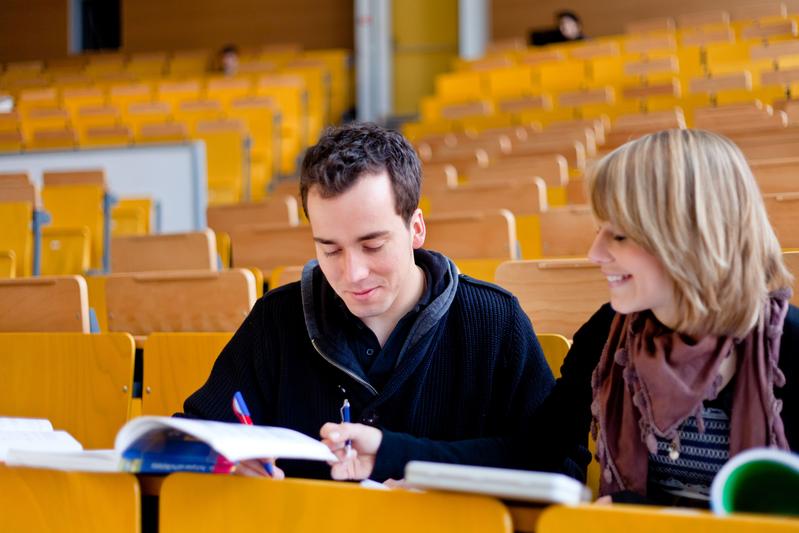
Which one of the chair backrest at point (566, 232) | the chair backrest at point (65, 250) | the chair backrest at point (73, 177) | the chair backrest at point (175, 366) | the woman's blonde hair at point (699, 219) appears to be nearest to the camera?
the woman's blonde hair at point (699, 219)

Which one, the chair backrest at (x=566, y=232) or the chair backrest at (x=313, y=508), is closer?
the chair backrest at (x=313, y=508)

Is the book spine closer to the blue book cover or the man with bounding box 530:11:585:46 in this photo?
the blue book cover

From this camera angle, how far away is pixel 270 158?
6.75 meters

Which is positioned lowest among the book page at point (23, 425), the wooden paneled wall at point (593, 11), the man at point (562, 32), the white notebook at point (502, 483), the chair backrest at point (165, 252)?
the book page at point (23, 425)

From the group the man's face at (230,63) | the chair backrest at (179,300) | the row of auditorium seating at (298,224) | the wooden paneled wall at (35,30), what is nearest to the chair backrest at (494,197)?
the row of auditorium seating at (298,224)

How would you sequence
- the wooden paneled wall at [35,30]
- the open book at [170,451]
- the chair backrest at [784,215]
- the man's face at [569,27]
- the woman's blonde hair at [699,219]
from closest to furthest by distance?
the open book at [170,451] < the woman's blonde hair at [699,219] < the chair backrest at [784,215] < the man's face at [569,27] < the wooden paneled wall at [35,30]

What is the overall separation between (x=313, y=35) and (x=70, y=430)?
29.6ft

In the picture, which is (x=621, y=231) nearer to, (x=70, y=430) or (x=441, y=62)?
(x=70, y=430)

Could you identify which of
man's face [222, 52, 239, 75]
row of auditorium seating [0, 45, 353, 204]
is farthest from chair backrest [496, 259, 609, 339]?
man's face [222, 52, 239, 75]

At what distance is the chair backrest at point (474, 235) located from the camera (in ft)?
9.05

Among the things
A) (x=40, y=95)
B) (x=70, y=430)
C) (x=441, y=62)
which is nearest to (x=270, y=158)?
(x=40, y=95)

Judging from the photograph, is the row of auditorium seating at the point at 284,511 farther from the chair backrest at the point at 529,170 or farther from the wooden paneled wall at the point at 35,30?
the wooden paneled wall at the point at 35,30

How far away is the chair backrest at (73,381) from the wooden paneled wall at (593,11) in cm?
759

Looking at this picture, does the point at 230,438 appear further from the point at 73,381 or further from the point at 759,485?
the point at 73,381
